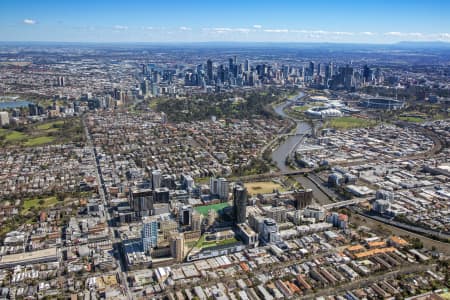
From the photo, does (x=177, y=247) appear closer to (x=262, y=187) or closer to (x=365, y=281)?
(x=365, y=281)

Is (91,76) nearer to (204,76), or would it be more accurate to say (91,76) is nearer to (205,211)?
(204,76)

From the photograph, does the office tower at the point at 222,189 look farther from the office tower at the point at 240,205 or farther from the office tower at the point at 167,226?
the office tower at the point at 167,226

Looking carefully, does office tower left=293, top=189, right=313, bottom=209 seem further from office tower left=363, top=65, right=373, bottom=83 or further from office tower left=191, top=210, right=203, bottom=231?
office tower left=363, top=65, right=373, bottom=83

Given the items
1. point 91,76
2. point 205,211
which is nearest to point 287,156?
point 205,211

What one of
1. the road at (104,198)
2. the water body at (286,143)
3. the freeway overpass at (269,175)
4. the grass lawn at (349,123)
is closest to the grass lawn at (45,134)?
the road at (104,198)

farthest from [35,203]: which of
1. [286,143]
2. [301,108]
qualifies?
[301,108]

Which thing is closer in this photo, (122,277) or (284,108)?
(122,277)
